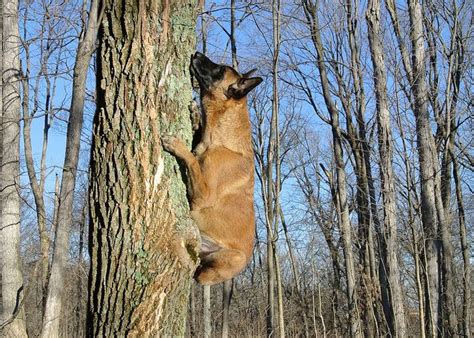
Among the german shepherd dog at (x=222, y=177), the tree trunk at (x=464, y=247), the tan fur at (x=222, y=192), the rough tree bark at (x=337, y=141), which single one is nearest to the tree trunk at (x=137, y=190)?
the german shepherd dog at (x=222, y=177)

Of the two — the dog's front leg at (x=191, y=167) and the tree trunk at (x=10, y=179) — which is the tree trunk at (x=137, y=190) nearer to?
the dog's front leg at (x=191, y=167)

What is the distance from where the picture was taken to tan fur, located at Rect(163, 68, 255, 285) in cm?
486

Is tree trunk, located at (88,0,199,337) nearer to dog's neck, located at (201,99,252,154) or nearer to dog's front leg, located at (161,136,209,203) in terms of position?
dog's front leg, located at (161,136,209,203)

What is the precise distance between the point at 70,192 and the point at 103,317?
8.64m

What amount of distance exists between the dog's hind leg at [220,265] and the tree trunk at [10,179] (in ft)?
23.0

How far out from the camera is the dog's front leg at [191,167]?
350 centimetres

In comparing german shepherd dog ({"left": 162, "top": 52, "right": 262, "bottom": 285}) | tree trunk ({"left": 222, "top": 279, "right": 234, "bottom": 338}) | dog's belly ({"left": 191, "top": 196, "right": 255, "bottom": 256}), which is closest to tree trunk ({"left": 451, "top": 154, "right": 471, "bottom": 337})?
tree trunk ({"left": 222, "top": 279, "right": 234, "bottom": 338})

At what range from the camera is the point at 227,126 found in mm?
5777

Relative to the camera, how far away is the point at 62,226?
11.2 m

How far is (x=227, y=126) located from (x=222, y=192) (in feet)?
2.86

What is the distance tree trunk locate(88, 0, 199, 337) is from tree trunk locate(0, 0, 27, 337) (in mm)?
8624

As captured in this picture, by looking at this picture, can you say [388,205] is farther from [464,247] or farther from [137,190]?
[137,190]

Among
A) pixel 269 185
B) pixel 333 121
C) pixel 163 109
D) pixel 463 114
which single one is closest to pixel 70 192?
pixel 269 185

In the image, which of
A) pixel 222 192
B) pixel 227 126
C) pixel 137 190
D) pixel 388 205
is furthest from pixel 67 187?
pixel 137 190
